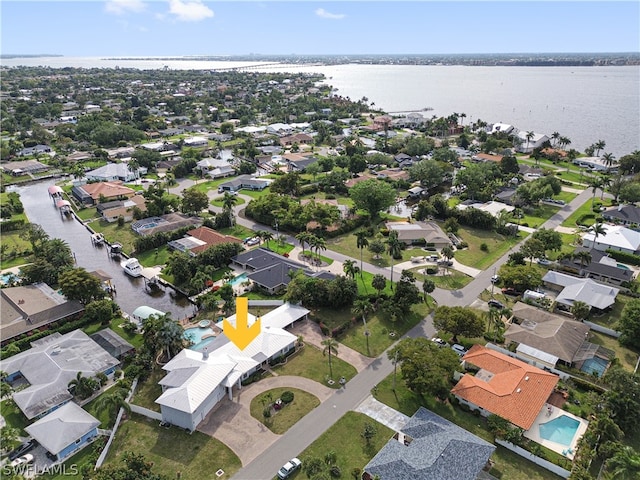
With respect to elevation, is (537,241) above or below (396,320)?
above

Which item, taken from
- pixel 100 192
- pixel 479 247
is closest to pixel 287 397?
pixel 479 247

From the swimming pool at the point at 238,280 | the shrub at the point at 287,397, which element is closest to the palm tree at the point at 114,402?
the shrub at the point at 287,397

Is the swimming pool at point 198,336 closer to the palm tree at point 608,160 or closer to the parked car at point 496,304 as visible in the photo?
the parked car at point 496,304

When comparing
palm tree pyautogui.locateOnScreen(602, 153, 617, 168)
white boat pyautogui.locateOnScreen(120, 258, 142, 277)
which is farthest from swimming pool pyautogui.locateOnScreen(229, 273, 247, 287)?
palm tree pyautogui.locateOnScreen(602, 153, 617, 168)

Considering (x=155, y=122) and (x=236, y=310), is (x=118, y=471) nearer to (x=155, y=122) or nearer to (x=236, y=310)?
(x=236, y=310)

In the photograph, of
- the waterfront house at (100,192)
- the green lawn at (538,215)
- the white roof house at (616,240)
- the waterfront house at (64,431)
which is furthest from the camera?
the waterfront house at (100,192)

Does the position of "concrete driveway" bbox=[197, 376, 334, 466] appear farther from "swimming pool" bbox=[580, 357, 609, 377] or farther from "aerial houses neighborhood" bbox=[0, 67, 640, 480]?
"swimming pool" bbox=[580, 357, 609, 377]

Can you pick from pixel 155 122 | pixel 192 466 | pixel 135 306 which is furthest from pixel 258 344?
pixel 155 122
